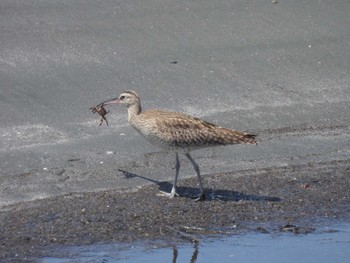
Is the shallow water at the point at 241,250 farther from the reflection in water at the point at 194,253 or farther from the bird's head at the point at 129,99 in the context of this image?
the bird's head at the point at 129,99

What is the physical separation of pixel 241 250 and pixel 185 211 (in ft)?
2.52

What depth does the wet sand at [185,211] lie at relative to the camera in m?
8.77

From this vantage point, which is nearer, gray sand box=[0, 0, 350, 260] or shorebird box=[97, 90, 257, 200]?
shorebird box=[97, 90, 257, 200]

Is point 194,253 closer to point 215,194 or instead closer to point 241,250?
point 241,250

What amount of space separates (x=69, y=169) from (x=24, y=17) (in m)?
3.63

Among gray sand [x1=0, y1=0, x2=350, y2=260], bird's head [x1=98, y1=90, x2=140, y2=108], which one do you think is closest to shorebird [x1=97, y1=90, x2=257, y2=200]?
bird's head [x1=98, y1=90, x2=140, y2=108]

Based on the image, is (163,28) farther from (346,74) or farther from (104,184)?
(104,184)

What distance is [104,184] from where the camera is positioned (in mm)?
9914

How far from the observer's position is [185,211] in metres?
9.45

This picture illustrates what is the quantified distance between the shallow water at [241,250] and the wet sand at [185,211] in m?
0.11

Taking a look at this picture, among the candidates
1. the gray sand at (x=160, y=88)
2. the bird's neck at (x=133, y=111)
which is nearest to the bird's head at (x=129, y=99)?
the bird's neck at (x=133, y=111)

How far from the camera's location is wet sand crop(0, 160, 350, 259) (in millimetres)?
8773

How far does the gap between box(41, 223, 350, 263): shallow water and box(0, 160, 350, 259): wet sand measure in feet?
0.35

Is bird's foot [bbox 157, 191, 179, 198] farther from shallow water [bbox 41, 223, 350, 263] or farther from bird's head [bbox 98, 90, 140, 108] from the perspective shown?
bird's head [bbox 98, 90, 140, 108]
